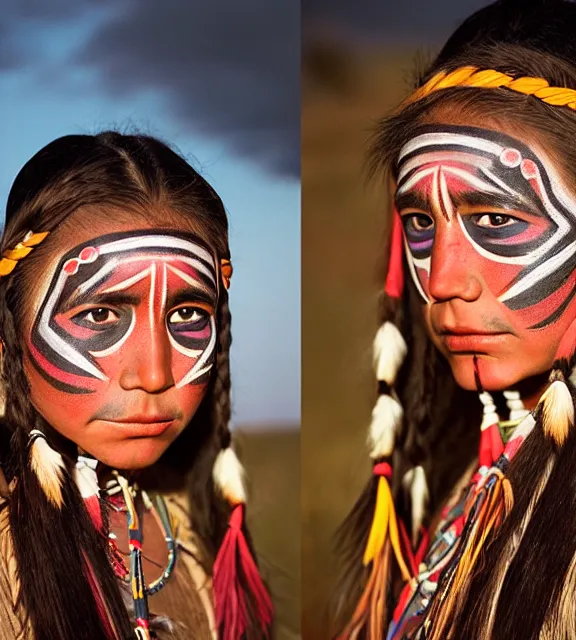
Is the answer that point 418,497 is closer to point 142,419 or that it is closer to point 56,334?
point 142,419

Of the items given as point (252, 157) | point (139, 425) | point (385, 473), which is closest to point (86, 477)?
point (139, 425)

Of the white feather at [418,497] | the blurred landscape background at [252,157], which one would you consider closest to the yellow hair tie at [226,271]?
the blurred landscape background at [252,157]

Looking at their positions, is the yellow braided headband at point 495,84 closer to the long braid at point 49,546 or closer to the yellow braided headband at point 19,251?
the yellow braided headband at point 19,251

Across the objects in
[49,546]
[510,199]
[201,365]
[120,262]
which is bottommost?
[49,546]

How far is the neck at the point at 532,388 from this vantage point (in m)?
2.06

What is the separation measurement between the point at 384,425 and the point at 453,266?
0.38 metres

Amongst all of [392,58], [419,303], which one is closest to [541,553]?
[419,303]

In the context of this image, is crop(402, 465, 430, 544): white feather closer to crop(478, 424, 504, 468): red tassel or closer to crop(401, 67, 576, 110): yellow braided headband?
crop(478, 424, 504, 468): red tassel

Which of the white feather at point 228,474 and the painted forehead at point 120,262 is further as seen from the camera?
the white feather at point 228,474

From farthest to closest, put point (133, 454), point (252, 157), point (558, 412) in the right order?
point (252, 157) < point (133, 454) < point (558, 412)

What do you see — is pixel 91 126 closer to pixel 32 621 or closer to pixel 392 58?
pixel 392 58

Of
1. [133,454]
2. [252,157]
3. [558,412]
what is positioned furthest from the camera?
[252,157]

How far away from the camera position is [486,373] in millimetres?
2104

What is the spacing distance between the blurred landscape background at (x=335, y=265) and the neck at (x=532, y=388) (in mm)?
331
